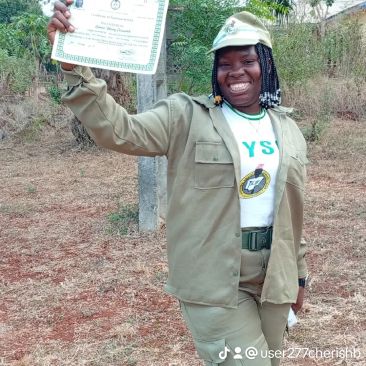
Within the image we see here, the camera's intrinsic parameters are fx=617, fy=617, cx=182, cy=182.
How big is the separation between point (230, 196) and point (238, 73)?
457 millimetres

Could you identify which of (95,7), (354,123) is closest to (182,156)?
(95,7)

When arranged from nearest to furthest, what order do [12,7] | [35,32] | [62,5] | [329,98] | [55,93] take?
[62,5], [55,93], [329,98], [35,32], [12,7]

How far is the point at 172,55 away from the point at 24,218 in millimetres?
3772

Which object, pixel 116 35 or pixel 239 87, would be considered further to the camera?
pixel 239 87

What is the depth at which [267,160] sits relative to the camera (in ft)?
7.22

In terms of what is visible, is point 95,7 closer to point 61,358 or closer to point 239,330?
point 239,330

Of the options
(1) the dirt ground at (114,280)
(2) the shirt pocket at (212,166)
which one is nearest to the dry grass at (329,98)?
(1) the dirt ground at (114,280)

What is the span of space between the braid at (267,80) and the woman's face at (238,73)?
25 mm

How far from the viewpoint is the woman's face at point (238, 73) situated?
7.29 feet

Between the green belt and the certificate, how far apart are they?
0.67 metres

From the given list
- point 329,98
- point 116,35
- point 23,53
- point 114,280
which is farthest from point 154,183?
point 23,53

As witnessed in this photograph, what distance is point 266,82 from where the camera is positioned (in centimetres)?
230

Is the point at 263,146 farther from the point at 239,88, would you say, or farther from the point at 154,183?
the point at 154,183

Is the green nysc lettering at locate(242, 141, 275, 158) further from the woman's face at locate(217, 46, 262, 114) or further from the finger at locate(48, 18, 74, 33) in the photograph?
the finger at locate(48, 18, 74, 33)
